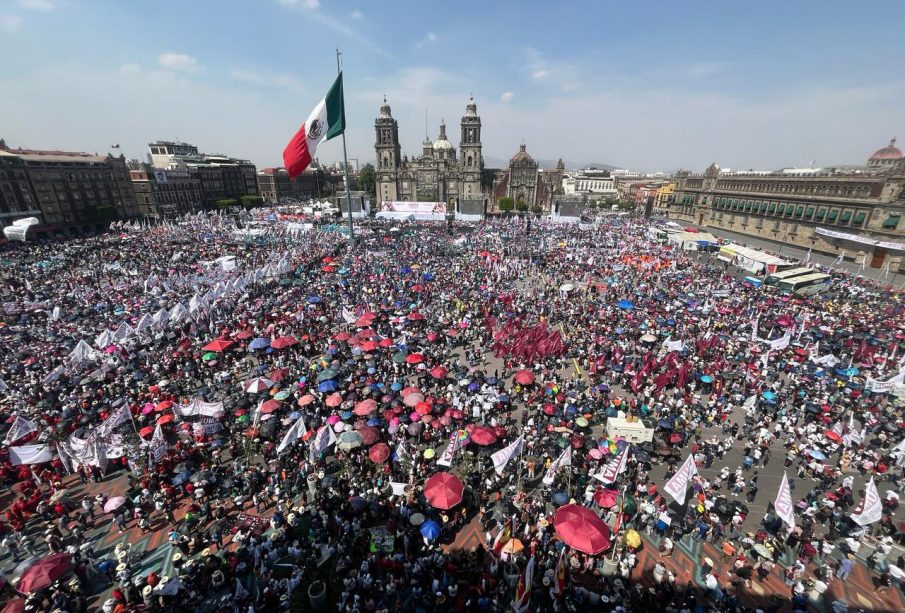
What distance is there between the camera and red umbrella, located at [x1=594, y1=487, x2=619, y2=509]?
12695 mm

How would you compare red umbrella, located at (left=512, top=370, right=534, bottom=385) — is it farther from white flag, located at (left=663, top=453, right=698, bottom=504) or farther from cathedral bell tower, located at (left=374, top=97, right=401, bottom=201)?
cathedral bell tower, located at (left=374, top=97, right=401, bottom=201)

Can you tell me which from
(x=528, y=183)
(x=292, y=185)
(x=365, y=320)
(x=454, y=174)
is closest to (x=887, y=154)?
(x=528, y=183)

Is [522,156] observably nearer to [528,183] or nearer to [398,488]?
[528,183]

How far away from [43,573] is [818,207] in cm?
7856

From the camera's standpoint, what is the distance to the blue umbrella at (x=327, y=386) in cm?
1825

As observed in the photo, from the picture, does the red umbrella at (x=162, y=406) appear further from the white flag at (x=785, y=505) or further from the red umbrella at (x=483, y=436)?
the white flag at (x=785, y=505)

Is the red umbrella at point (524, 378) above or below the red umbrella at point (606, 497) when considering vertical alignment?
above

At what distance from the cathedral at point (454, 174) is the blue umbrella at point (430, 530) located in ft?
321

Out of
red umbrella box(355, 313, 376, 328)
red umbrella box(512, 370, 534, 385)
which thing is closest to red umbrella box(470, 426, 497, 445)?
red umbrella box(512, 370, 534, 385)

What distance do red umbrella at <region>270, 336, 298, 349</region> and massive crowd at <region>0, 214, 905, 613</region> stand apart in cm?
88

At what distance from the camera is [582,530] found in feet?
35.2

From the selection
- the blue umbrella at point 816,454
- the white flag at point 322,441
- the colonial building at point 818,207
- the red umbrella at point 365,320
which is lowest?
the blue umbrella at point 816,454

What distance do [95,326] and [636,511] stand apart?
33767 mm

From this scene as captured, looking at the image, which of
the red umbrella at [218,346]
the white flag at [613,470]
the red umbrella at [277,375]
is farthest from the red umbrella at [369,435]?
the red umbrella at [218,346]
